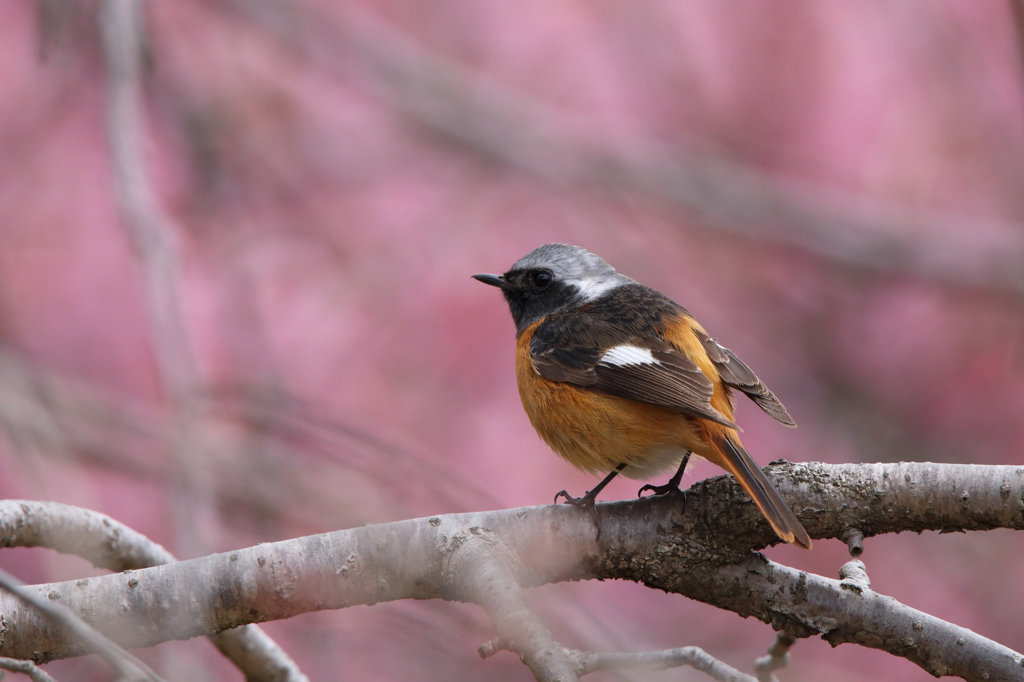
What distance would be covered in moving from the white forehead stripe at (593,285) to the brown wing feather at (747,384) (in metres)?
0.83

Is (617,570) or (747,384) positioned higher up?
(747,384)

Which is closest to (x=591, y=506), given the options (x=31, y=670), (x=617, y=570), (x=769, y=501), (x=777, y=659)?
(x=617, y=570)

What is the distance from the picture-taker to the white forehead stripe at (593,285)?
3940mm

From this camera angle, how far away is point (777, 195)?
5.55 meters

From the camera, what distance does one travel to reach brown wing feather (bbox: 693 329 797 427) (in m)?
3.01

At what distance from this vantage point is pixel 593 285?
13.1ft

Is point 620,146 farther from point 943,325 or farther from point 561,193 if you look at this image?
point 943,325

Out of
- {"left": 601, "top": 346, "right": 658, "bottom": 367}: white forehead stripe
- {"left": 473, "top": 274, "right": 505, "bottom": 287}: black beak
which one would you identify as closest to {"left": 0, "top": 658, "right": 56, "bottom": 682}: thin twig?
{"left": 601, "top": 346, "right": 658, "bottom": 367}: white forehead stripe

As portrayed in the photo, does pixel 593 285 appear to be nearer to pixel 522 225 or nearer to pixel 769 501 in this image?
pixel 769 501

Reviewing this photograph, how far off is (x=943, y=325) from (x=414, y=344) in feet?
12.1

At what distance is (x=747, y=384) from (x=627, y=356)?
432mm

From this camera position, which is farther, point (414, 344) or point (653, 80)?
point (653, 80)

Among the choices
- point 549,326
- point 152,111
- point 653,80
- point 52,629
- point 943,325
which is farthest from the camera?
point 653,80

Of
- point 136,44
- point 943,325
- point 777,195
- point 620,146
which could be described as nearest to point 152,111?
point 136,44
